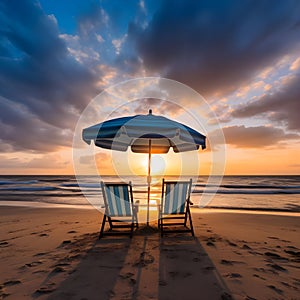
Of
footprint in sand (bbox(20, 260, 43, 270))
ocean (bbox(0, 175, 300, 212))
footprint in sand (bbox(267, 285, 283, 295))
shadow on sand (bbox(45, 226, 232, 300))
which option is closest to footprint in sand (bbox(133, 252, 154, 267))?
shadow on sand (bbox(45, 226, 232, 300))

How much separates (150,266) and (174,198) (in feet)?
6.12

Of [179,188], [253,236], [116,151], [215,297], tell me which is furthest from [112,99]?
[215,297]

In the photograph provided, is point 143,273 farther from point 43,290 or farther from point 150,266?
point 43,290

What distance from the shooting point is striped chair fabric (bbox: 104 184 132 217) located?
4.57 meters

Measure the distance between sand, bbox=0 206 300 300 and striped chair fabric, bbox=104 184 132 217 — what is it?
1.61 ft

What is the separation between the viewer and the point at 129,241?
4.23 metres

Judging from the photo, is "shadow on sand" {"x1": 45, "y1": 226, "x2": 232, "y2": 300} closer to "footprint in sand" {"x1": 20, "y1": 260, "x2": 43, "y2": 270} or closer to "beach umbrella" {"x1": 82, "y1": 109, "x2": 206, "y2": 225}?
"footprint in sand" {"x1": 20, "y1": 260, "x2": 43, "y2": 270}

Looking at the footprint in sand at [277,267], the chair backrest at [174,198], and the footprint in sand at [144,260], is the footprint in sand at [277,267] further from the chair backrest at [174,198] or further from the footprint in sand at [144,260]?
the chair backrest at [174,198]

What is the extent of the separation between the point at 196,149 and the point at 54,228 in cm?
425

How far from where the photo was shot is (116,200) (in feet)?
15.1

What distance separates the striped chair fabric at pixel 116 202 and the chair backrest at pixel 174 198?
794mm

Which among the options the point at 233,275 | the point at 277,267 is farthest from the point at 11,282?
the point at 277,267

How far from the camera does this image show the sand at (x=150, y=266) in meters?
2.46

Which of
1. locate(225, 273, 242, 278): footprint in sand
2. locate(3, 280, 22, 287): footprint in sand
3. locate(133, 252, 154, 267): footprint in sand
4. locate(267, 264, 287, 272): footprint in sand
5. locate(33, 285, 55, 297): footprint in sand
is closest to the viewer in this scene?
locate(33, 285, 55, 297): footprint in sand
